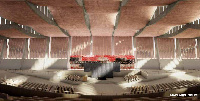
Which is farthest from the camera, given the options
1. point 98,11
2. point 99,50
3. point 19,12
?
point 99,50

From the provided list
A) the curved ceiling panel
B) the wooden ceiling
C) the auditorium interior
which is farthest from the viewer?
the wooden ceiling

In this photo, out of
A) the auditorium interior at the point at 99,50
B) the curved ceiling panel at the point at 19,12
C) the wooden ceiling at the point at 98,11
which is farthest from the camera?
the wooden ceiling at the point at 98,11

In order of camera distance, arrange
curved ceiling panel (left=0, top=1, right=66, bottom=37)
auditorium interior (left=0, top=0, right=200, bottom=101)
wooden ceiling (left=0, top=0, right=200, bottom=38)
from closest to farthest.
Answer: auditorium interior (left=0, top=0, right=200, bottom=101) → curved ceiling panel (left=0, top=1, right=66, bottom=37) → wooden ceiling (left=0, top=0, right=200, bottom=38)

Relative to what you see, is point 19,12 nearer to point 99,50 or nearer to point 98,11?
point 98,11

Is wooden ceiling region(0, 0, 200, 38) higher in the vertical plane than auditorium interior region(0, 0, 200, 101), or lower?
higher

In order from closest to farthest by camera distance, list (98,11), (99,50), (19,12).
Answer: (19,12)
(98,11)
(99,50)

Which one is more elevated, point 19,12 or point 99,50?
point 19,12

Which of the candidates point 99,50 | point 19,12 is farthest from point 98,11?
point 99,50

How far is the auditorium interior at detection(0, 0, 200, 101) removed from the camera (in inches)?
435

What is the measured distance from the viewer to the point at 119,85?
547 inches

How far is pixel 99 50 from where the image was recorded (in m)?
25.8

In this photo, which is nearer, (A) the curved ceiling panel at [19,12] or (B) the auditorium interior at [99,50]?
(B) the auditorium interior at [99,50]

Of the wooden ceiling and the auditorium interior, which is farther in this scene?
the wooden ceiling

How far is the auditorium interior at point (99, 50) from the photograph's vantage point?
11.0m
